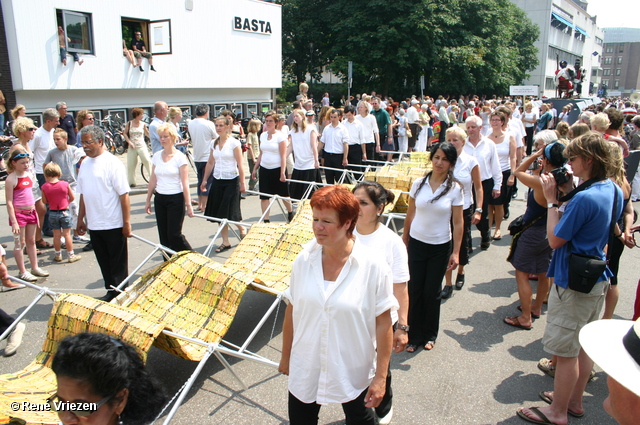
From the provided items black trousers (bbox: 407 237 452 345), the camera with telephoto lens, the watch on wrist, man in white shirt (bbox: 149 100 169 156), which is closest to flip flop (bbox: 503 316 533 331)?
black trousers (bbox: 407 237 452 345)

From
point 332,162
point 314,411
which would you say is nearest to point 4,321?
point 314,411

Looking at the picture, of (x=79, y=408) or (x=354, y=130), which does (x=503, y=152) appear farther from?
(x=79, y=408)

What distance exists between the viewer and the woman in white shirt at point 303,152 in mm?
7887

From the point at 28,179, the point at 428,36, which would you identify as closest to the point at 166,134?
the point at 28,179

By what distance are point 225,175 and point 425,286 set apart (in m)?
3.38

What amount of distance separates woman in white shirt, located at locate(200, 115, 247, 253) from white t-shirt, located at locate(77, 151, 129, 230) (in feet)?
6.24

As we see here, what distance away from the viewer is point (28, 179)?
5.80 meters

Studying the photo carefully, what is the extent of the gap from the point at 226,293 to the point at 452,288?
9.15 feet

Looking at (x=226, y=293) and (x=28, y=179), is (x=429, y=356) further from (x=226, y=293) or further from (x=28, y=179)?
(x=28, y=179)

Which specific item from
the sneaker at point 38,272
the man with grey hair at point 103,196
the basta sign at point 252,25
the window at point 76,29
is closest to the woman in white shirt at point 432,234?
the man with grey hair at point 103,196

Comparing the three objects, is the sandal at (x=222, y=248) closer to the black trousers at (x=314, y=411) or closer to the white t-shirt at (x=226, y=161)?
the white t-shirt at (x=226, y=161)

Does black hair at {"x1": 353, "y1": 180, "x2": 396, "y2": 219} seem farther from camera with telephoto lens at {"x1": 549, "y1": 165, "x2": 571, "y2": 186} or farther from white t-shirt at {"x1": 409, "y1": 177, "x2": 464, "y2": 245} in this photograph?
camera with telephoto lens at {"x1": 549, "y1": 165, "x2": 571, "y2": 186}

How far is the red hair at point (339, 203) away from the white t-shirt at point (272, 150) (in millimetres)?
5095

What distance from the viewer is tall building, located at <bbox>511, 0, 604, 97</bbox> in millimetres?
66562
